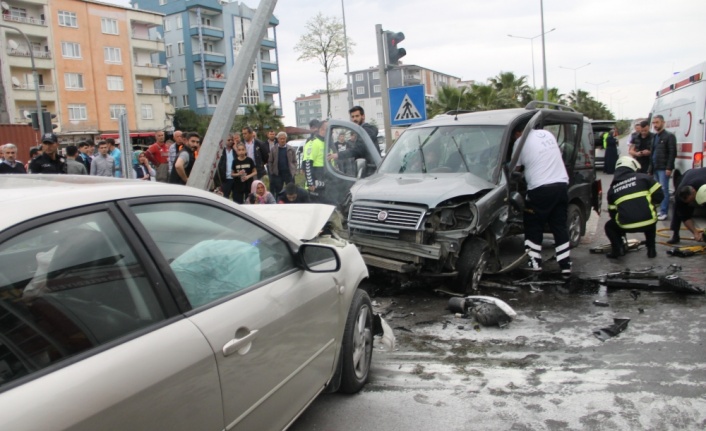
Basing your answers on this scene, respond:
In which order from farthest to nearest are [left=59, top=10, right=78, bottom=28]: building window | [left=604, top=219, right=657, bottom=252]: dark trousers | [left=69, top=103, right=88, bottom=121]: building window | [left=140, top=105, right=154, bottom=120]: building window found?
[left=140, top=105, right=154, bottom=120]: building window < [left=69, top=103, right=88, bottom=121]: building window < [left=59, top=10, right=78, bottom=28]: building window < [left=604, top=219, right=657, bottom=252]: dark trousers

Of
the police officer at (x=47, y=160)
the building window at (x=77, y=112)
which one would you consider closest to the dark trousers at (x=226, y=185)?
the police officer at (x=47, y=160)

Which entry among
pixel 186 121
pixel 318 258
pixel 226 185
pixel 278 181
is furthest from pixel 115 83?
pixel 318 258

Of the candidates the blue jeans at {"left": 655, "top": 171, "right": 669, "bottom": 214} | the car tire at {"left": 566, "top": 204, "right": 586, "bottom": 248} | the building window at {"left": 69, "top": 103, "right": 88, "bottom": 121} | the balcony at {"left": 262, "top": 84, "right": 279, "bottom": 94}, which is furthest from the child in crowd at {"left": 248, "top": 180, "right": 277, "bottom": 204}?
the balcony at {"left": 262, "top": 84, "right": 279, "bottom": 94}

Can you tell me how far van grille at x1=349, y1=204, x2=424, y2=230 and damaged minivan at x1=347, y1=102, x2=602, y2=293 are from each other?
0.01 meters

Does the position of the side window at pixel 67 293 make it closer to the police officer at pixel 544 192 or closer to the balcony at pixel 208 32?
the police officer at pixel 544 192

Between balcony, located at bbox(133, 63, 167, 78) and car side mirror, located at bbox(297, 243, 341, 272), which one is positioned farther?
balcony, located at bbox(133, 63, 167, 78)

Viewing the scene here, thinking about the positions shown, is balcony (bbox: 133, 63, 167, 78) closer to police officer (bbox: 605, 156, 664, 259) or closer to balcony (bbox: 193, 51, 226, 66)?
balcony (bbox: 193, 51, 226, 66)

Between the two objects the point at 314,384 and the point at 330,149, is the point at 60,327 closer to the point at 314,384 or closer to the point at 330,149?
the point at 314,384

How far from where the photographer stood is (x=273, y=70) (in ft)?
241

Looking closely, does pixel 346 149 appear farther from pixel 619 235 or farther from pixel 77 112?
pixel 77 112

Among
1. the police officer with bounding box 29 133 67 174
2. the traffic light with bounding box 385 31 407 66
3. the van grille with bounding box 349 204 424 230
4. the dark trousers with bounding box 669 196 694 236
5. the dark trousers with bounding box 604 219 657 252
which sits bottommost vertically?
the dark trousers with bounding box 604 219 657 252

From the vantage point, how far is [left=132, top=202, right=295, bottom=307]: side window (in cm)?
235

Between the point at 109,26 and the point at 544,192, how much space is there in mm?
52349

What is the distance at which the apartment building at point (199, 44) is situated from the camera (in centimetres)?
6444
